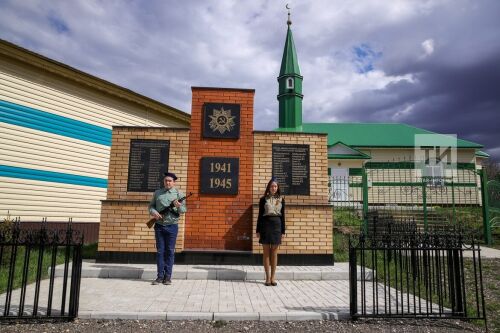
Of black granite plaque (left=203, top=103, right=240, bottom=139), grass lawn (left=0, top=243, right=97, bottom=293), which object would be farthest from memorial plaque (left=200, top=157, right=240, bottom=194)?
grass lawn (left=0, top=243, right=97, bottom=293)

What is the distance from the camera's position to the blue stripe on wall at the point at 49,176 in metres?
9.10

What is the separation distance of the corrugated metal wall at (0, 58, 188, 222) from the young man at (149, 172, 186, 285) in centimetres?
586

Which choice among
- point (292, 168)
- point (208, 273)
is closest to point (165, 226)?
point (208, 273)

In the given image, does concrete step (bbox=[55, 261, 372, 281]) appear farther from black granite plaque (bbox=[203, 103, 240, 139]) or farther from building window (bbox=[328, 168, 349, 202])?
building window (bbox=[328, 168, 349, 202])

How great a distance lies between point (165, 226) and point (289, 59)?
19.8m

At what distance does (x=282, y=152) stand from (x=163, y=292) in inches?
150

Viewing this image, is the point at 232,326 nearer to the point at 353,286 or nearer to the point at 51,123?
the point at 353,286

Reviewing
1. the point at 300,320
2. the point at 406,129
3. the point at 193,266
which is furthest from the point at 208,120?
the point at 406,129

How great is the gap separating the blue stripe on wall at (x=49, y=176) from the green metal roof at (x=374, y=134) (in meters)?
17.0

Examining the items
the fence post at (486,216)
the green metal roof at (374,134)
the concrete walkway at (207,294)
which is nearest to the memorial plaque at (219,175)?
the concrete walkway at (207,294)

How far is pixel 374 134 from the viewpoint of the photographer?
88.5 ft

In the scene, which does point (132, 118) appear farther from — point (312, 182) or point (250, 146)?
point (312, 182)

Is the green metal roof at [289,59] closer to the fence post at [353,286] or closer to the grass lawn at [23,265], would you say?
the grass lawn at [23,265]

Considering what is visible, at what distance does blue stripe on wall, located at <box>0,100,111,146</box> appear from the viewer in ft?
30.0
